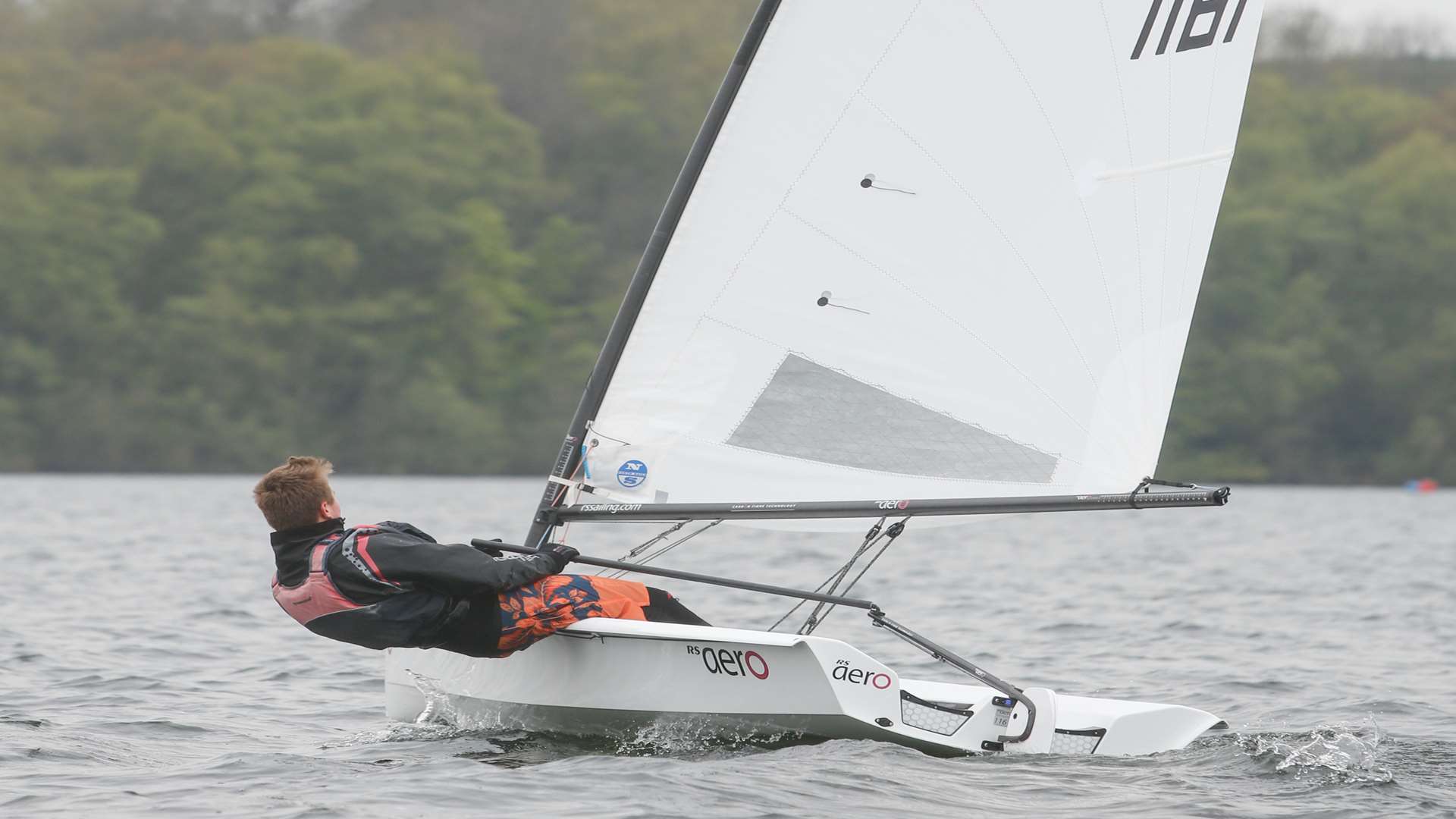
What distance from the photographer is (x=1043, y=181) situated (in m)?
6.38

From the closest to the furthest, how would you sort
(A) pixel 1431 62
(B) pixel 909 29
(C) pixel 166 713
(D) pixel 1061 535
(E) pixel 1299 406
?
1. (B) pixel 909 29
2. (C) pixel 166 713
3. (D) pixel 1061 535
4. (E) pixel 1299 406
5. (A) pixel 1431 62

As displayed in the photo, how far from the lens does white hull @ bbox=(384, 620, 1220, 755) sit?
5.85 m

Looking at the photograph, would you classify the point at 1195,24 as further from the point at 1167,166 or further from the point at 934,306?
the point at 934,306

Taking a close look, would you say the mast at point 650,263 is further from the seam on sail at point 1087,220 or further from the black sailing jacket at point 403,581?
the seam on sail at point 1087,220

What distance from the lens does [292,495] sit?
5.80 metres

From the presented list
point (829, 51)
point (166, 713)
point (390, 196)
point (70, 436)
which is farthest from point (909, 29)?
point (390, 196)

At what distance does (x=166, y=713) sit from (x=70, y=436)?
33.3m

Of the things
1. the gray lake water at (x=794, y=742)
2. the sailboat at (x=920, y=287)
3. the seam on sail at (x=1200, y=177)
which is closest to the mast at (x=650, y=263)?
the sailboat at (x=920, y=287)

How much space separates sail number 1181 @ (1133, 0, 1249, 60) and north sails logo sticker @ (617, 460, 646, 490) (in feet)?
7.29

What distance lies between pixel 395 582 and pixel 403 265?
38.2m

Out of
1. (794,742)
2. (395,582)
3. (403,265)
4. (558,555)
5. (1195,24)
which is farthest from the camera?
(403,265)

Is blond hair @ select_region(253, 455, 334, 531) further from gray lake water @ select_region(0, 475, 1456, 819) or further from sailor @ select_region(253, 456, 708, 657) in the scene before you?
gray lake water @ select_region(0, 475, 1456, 819)

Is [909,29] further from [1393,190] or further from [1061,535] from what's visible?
[1393,190]

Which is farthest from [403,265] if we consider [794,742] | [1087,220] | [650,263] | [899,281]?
[794,742]
